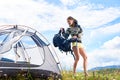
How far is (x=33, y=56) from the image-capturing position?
1645cm

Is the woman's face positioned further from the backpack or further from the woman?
the backpack

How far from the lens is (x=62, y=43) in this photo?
16234 millimetres

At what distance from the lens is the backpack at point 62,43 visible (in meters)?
16.2

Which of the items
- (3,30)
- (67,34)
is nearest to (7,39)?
(3,30)

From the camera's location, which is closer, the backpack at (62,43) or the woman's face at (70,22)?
the backpack at (62,43)

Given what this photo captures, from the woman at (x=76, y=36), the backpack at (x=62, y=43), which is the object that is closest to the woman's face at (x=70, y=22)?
the woman at (x=76, y=36)

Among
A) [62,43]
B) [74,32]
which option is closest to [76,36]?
[74,32]

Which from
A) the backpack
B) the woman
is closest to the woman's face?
the woman

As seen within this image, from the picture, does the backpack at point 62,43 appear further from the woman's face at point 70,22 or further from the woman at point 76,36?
the woman's face at point 70,22

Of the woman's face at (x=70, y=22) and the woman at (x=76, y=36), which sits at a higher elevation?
the woman's face at (x=70, y=22)

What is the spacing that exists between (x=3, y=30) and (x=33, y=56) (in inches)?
68.8

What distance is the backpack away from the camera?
16.2 m

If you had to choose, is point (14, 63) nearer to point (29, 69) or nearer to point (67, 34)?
point (29, 69)

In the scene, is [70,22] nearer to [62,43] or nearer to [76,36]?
[76,36]
